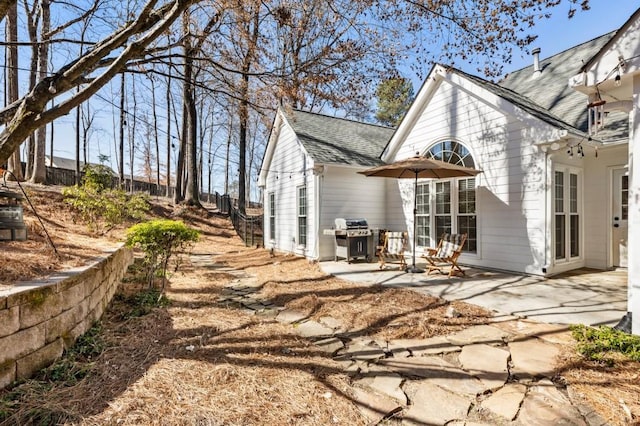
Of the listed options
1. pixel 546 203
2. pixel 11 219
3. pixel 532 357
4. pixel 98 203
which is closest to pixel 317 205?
pixel 546 203

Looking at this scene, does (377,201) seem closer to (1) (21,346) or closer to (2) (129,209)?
(2) (129,209)

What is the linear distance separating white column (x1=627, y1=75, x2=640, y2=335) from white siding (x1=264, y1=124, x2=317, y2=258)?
645 centimetres

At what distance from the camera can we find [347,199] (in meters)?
9.17

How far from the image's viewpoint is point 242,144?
1795 centimetres

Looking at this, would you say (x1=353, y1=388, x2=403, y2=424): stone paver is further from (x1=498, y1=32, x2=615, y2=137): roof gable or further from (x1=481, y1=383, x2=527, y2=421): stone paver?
(x1=498, y1=32, x2=615, y2=137): roof gable

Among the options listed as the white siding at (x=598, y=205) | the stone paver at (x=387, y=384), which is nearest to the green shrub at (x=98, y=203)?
the stone paver at (x=387, y=384)

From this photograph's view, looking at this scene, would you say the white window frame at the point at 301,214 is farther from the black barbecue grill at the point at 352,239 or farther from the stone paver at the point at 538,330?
the stone paver at the point at 538,330

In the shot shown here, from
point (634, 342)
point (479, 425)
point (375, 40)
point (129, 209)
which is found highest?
point (375, 40)

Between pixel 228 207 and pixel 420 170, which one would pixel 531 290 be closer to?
pixel 420 170

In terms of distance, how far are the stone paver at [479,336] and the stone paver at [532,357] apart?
177mm

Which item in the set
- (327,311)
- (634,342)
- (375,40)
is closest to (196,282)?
(327,311)

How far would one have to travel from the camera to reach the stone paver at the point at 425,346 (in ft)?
10.4

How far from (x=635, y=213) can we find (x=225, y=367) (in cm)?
437

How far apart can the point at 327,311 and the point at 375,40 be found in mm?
5221
